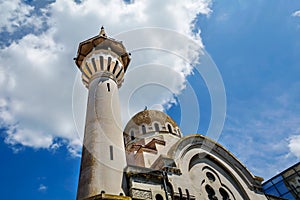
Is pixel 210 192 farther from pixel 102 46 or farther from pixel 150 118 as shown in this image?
pixel 102 46

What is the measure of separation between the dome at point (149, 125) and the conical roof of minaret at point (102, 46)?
7.09 metres

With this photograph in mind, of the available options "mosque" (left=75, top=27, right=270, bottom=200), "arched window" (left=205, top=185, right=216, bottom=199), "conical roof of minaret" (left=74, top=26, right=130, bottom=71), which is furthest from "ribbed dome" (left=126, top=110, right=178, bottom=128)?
"arched window" (left=205, top=185, right=216, bottom=199)

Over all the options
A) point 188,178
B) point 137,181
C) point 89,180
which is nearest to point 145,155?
point 188,178

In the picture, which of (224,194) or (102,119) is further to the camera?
(224,194)

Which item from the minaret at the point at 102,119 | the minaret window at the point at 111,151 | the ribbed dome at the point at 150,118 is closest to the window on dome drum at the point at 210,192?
the minaret at the point at 102,119

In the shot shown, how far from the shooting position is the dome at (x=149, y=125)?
24517 millimetres

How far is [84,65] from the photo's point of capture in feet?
61.7

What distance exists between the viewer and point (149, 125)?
24.9 metres

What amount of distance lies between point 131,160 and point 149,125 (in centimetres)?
563

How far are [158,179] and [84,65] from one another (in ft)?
33.2

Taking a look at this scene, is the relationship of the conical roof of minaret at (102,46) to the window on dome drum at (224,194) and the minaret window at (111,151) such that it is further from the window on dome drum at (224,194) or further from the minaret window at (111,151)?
the window on dome drum at (224,194)

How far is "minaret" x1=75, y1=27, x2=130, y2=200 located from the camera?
12062 mm

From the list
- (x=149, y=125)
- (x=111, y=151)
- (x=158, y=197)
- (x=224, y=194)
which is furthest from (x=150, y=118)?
(x=158, y=197)

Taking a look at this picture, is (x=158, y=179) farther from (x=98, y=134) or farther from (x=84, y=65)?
(x=84, y=65)
